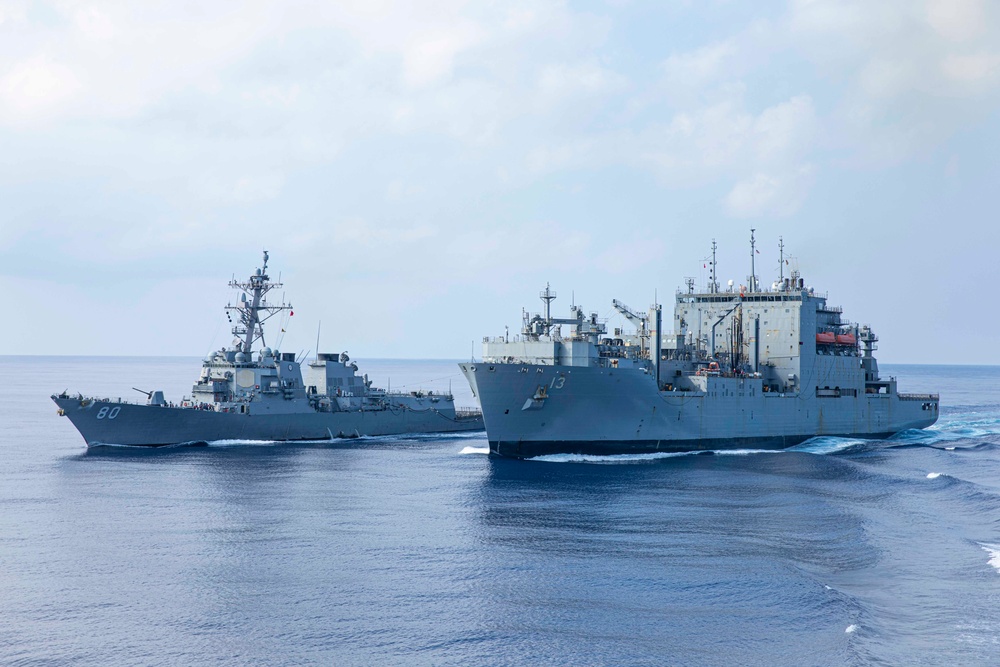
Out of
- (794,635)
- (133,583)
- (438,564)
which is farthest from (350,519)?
(794,635)

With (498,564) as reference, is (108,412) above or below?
above

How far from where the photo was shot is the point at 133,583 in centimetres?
2138

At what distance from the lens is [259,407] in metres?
50.2

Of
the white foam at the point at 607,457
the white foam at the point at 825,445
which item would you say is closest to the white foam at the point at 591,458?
the white foam at the point at 607,457

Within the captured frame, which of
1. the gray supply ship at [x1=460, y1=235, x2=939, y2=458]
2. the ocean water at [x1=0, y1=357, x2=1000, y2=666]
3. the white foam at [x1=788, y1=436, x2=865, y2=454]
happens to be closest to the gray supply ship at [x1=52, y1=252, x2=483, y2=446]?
the ocean water at [x1=0, y1=357, x2=1000, y2=666]

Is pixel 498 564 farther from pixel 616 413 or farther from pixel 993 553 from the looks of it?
pixel 616 413

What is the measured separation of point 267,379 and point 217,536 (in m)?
25.7

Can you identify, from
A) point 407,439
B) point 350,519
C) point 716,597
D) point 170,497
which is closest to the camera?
point 716,597

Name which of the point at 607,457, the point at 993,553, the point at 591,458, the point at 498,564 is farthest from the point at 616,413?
the point at 498,564

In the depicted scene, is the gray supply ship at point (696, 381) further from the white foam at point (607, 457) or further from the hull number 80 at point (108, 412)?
the hull number 80 at point (108, 412)

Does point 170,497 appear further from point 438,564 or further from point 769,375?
point 769,375

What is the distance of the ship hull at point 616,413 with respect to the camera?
133 ft

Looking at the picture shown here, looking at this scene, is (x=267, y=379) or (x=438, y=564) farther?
(x=267, y=379)

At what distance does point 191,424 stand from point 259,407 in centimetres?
369
